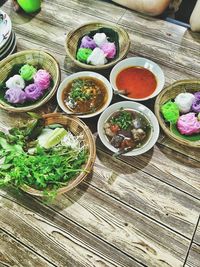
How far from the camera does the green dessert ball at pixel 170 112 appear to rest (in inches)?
71.0

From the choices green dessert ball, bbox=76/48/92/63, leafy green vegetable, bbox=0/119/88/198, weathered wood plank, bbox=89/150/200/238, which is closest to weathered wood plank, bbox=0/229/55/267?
leafy green vegetable, bbox=0/119/88/198

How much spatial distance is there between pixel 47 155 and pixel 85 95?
0.48 metres

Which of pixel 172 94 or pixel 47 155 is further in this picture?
pixel 172 94

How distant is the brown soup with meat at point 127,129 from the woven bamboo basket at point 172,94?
88 millimetres

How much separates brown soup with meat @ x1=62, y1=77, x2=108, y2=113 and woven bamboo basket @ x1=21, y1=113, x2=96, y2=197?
111 mm

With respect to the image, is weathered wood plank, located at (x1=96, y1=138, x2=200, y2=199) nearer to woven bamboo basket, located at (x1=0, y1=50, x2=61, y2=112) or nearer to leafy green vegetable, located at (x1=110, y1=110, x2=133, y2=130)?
leafy green vegetable, located at (x1=110, y1=110, x2=133, y2=130)

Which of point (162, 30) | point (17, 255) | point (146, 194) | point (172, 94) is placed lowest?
point (17, 255)

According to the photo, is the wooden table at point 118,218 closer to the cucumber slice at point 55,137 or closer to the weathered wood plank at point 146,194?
the weathered wood plank at point 146,194

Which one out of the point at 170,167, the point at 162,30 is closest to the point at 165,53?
the point at 162,30

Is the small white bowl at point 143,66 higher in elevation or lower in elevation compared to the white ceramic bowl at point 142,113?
higher

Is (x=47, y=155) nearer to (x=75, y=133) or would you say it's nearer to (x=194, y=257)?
(x=75, y=133)

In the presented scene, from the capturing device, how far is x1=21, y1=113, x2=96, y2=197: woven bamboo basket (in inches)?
63.0

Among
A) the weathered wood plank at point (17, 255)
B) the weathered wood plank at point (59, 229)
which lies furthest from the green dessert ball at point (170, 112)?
the weathered wood plank at point (17, 255)

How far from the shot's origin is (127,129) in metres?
1.80
